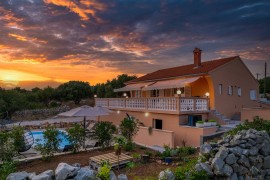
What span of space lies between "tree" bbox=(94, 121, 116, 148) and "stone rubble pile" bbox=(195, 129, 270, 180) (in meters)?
5.62

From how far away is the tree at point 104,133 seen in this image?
12.9 metres

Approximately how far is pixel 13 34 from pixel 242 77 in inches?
977

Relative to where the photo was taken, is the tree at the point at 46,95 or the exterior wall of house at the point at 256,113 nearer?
the exterior wall of house at the point at 256,113

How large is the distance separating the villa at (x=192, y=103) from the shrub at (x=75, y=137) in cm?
816

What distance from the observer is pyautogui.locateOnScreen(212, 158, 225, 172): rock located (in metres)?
8.41

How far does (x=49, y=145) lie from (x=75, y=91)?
45.7 m

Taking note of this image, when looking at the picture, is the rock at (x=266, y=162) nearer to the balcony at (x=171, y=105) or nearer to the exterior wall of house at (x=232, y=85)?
the balcony at (x=171, y=105)

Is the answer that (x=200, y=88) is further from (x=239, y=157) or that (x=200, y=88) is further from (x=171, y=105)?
(x=239, y=157)

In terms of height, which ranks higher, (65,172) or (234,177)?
(65,172)

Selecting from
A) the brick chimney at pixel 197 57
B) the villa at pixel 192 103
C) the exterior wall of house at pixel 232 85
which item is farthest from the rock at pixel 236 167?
the brick chimney at pixel 197 57

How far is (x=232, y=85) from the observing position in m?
25.6

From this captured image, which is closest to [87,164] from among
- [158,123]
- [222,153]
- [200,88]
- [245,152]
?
[222,153]

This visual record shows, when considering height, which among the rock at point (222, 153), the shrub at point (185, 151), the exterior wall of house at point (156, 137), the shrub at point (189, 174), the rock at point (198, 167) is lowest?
the exterior wall of house at point (156, 137)

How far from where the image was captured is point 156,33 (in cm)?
2642
